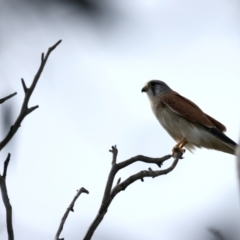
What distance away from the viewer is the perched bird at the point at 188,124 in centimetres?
569

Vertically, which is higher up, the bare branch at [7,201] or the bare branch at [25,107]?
the bare branch at [25,107]

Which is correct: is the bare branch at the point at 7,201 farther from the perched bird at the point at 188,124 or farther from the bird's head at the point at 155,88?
the bird's head at the point at 155,88

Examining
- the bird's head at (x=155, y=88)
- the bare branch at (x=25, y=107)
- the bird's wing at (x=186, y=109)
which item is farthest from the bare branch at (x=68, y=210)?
the bird's head at (x=155, y=88)

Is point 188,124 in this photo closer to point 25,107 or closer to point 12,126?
point 25,107

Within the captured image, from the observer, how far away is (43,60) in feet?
6.98

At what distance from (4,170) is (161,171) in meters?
1.05

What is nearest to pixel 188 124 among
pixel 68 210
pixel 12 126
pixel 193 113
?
pixel 193 113

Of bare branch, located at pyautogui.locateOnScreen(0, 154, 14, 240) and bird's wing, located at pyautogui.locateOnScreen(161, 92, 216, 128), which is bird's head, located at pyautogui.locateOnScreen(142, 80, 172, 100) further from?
bare branch, located at pyautogui.locateOnScreen(0, 154, 14, 240)

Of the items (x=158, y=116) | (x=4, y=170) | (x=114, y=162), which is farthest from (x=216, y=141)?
(x=4, y=170)

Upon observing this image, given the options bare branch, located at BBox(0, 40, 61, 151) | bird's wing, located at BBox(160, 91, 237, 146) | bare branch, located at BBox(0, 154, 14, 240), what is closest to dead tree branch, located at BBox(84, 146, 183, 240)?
bare branch, located at BBox(0, 154, 14, 240)

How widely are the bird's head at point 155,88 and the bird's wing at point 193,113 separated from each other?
186 mm

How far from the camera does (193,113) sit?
6.01m

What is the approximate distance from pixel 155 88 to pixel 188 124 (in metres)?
0.95

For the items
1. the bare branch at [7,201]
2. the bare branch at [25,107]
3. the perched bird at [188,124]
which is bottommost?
the bare branch at [7,201]
